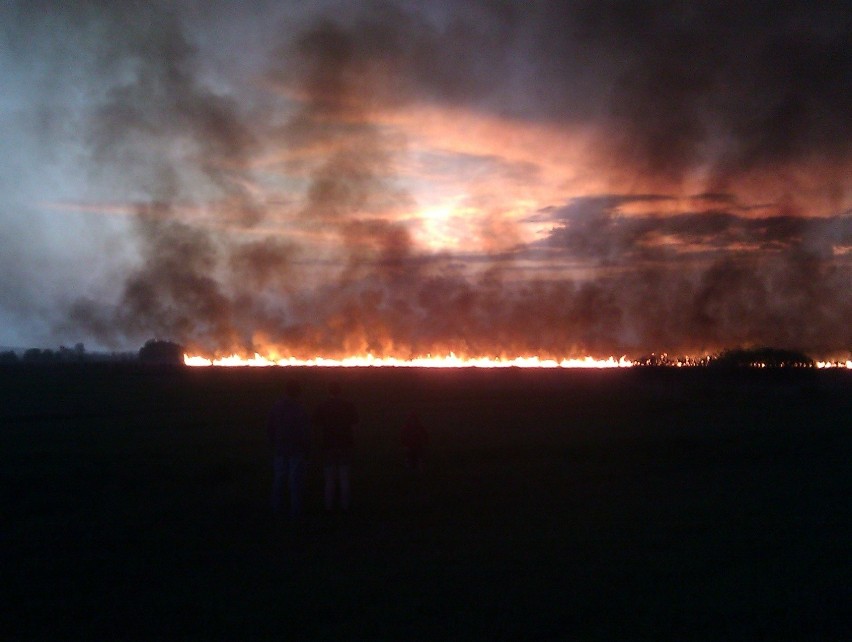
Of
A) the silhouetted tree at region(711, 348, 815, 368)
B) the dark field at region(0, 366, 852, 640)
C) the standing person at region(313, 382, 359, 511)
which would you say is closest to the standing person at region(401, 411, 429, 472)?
the dark field at region(0, 366, 852, 640)

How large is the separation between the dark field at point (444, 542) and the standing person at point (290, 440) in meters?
0.65

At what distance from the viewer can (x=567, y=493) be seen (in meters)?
15.9

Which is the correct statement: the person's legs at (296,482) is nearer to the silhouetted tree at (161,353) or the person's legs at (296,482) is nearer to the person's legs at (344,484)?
the person's legs at (344,484)

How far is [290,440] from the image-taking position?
13180 mm

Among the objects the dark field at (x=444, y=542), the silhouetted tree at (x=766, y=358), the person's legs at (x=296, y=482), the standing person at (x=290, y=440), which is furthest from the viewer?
the silhouetted tree at (x=766, y=358)

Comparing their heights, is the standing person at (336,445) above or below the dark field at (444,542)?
above

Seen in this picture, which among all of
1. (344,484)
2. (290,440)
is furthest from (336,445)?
(290,440)

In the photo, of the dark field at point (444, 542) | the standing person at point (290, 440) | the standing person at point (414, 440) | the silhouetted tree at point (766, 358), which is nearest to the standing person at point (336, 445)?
the standing person at point (290, 440)

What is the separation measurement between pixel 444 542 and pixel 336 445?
298 centimetres

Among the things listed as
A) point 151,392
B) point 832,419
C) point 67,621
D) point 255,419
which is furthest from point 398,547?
point 151,392

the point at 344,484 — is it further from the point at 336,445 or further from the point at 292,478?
the point at 292,478

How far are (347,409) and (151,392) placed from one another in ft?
153

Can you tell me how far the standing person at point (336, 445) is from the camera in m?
13.6

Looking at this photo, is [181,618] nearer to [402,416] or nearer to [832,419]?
[402,416]
